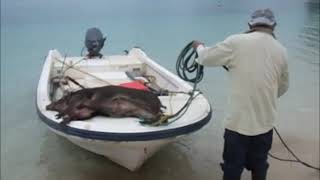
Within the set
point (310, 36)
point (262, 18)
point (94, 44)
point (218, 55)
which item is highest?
point (262, 18)

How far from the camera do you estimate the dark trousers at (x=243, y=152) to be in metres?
2.99

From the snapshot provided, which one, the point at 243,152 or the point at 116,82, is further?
the point at 116,82

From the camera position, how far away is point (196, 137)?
480 cm

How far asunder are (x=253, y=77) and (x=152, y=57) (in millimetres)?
6365

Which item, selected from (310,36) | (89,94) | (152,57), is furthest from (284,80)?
(310,36)

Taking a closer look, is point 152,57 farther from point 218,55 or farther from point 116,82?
point 218,55

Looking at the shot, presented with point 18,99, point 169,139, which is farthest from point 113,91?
point 18,99

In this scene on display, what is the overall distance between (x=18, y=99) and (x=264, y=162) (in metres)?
4.07

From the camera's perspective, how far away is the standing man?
9.53 feet

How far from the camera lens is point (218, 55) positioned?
3.00m

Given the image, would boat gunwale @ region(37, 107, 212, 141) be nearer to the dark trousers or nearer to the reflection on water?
the dark trousers

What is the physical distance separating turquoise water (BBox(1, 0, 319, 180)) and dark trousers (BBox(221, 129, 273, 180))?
809 mm

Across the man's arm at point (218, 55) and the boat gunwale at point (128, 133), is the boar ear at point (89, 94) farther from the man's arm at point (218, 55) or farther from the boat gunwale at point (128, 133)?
the man's arm at point (218, 55)

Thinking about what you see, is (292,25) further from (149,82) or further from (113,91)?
(113,91)
